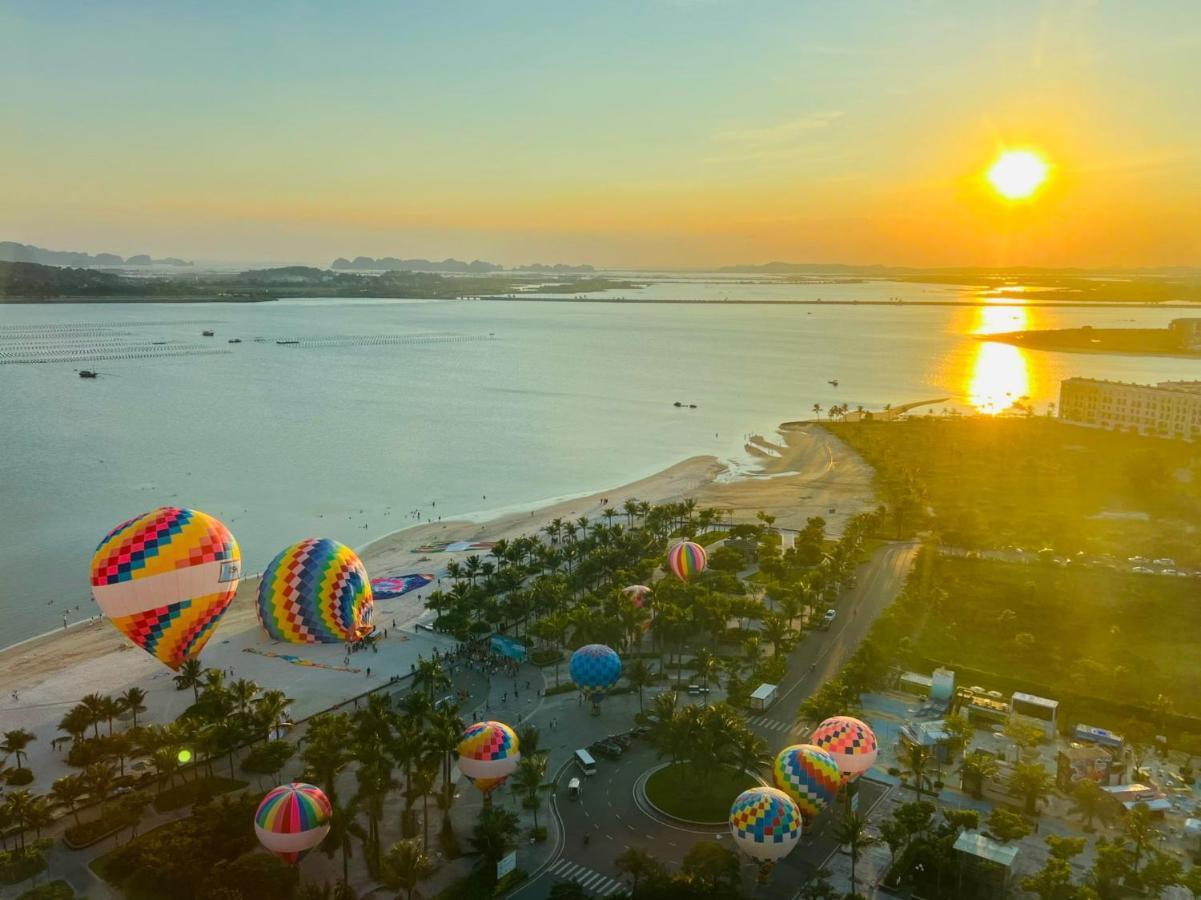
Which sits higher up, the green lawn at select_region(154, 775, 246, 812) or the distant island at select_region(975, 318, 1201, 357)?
the distant island at select_region(975, 318, 1201, 357)

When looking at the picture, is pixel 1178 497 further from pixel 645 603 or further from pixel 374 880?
pixel 374 880

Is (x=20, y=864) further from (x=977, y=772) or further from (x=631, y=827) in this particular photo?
(x=977, y=772)

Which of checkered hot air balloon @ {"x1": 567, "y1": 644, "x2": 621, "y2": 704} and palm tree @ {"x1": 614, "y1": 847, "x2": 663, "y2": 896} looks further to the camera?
checkered hot air balloon @ {"x1": 567, "y1": 644, "x2": 621, "y2": 704}

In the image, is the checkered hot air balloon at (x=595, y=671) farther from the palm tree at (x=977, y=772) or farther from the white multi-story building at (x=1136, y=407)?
the white multi-story building at (x=1136, y=407)

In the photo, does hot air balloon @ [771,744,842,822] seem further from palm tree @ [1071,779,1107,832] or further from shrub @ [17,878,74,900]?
shrub @ [17,878,74,900]

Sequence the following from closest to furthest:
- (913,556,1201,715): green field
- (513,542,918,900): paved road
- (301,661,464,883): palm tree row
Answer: (513,542,918,900): paved road < (301,661,464,883): palm tree row < (913,556,1201,715): green field

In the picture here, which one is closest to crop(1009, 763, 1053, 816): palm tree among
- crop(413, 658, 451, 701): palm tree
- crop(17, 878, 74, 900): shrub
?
crop(413, 658, 451, 701): palm tree

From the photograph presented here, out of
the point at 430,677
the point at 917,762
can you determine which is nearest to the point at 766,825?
the point at 917,762
